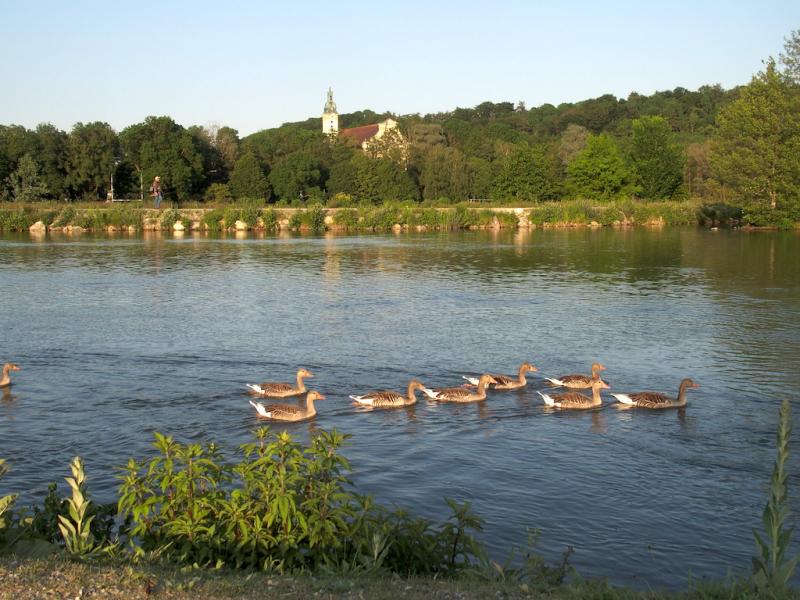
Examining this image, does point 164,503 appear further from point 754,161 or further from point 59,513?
point 754,161

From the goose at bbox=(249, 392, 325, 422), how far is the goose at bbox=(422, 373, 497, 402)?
92.1 inches

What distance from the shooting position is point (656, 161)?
93688 millimetres

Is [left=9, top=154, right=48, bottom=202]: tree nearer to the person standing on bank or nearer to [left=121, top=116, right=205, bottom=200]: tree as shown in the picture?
[left=121, top=116, right=205, bottom=200]: tree

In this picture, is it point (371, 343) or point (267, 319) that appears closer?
point (371, 343)

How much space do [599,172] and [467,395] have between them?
79.5 meters

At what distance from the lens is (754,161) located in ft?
225

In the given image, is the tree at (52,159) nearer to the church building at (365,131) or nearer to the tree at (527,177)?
the church building at (365,131)

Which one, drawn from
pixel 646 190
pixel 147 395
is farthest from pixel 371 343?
pixel 646 190

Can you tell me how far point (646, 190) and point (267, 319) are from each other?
248 feet

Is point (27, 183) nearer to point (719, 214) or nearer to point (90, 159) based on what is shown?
point (90, 159)

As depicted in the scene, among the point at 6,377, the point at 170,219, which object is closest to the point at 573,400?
the point at 6,377

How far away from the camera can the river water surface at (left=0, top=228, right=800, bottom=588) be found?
11.5 m

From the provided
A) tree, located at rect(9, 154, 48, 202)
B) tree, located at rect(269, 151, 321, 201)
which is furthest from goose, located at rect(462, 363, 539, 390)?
tree, located at rect(269, 151, 321, 201)

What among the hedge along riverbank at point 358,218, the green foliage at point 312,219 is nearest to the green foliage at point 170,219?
the hedge along riverbank at point 358,218
